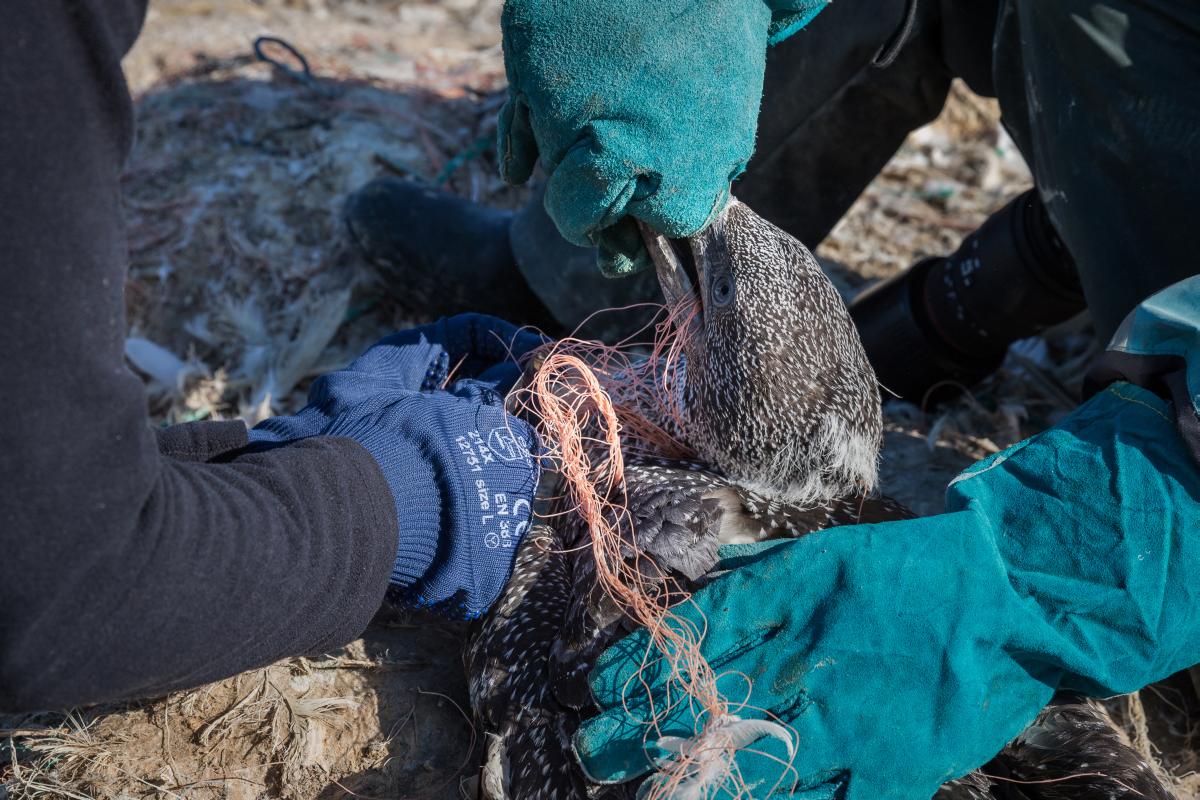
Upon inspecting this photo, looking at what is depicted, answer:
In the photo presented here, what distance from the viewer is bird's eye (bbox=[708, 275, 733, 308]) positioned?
252cm

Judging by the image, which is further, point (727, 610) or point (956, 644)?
point (727, 610)

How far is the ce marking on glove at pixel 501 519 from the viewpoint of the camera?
2.43 m

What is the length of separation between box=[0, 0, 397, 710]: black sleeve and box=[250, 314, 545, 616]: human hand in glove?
0.51 m

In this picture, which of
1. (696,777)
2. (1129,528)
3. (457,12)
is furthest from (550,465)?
(457,12)

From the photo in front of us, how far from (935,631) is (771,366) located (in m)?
0.79

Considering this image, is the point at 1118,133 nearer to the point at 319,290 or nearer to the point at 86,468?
the point at 86,468

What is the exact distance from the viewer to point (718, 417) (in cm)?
260

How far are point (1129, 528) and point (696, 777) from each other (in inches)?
42.5

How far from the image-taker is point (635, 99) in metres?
2.18

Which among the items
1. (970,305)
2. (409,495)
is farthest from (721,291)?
(970,305)

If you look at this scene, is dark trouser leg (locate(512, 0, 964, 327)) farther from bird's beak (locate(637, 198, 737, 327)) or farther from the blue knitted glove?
bird's beak (locate(637, 198, 737, 327))

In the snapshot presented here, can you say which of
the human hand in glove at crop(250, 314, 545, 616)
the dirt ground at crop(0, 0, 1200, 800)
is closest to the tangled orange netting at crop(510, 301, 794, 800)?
the human hand in glove at crop(250, 314, 545, 616)

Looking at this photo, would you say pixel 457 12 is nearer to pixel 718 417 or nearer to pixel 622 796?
pixel 718 417

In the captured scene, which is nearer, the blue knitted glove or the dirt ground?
the dirt ground
